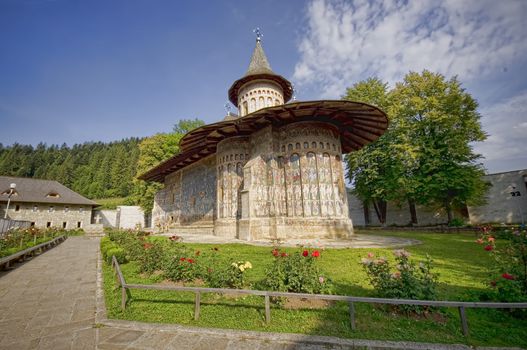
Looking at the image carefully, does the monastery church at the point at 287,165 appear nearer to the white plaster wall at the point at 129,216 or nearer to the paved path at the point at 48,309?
the paved path at the point at 48,309

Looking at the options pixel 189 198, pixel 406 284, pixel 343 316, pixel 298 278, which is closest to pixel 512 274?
pixel 406 284

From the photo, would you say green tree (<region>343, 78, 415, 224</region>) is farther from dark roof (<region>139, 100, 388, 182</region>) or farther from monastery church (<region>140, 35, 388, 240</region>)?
monastery church (<region>140, 35, 388, 240</region>)

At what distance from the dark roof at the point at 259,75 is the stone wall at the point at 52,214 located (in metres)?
29.4

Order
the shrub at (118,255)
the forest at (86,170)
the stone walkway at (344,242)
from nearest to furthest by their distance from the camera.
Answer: the shrub at (118,255), the stone walkway at (344,242), the forest at (86,170)

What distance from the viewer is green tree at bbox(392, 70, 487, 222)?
A: 749 inches

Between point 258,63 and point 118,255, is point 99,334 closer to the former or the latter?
point 118,255

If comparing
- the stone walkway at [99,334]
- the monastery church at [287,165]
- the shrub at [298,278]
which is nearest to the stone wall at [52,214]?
the monastery church at [287,165]

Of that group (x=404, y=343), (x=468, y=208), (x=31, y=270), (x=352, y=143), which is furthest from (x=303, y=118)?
(x=468, y=208)

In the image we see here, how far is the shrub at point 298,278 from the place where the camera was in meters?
4.48

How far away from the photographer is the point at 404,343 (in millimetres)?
3166

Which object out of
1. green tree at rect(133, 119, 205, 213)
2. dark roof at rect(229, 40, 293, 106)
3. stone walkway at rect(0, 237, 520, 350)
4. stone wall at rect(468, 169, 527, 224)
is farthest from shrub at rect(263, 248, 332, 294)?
green tree at rect(133, 119, 205, 213)

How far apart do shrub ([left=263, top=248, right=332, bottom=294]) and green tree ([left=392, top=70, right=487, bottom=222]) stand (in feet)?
61.1

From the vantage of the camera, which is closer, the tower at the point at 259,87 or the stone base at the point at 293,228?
the stone base at the point at 293,228

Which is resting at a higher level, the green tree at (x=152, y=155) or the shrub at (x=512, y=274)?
the green tree at (x=152, y=155)
